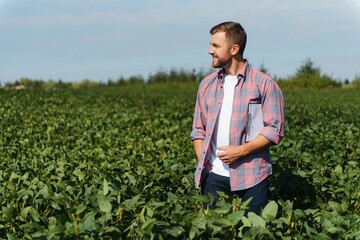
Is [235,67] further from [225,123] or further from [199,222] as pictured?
[199,222]

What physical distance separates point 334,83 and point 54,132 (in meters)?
44.3

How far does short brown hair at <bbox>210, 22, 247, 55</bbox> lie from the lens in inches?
182

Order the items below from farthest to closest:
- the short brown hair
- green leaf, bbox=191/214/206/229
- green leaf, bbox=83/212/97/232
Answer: the short brown hair, green leaf, bbox=191/214/206/229, green leaf, bbox=83/212/97/232

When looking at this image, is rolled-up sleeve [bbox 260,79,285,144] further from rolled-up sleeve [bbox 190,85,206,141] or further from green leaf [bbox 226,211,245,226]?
green leaf [bbox 226,211,245,226]

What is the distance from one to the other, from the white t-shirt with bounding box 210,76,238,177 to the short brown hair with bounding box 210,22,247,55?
273mm

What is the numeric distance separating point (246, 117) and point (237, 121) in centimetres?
7

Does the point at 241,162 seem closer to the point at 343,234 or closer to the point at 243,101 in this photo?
the point at 243,101

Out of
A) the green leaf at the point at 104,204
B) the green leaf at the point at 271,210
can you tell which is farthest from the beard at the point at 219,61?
the green leaf at the point at 104,204

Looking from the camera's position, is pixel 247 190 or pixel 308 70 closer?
pixel 247 190

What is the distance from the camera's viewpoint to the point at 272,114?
465 centimetres

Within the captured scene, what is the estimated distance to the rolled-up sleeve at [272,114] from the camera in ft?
15.2

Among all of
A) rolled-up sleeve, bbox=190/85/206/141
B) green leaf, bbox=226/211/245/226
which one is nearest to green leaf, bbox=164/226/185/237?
green leaf, bbox=226/211/245/226

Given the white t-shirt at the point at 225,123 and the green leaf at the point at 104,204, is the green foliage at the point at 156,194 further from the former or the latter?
the white t-shirt at the point at 225,123

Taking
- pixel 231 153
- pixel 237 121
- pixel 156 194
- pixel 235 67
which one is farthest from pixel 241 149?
pixel 156 194
